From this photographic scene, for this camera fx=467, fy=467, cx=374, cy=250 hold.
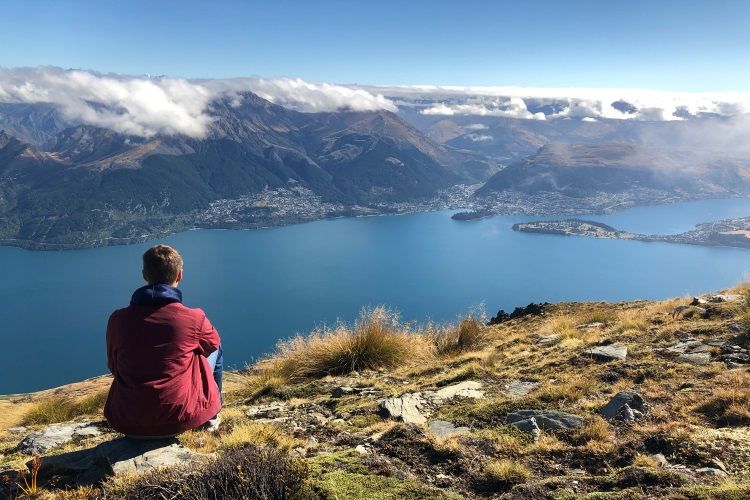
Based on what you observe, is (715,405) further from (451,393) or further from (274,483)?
(274,483)

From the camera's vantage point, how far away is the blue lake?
319 feet

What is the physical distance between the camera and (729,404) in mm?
5164

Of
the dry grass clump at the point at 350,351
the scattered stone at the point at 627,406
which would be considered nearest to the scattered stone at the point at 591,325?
the dry grass clump at the point at 350,351

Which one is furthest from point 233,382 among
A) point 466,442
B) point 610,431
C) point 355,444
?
point 610,431

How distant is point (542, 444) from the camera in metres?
4.68

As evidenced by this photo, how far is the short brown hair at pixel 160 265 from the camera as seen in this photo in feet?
14.3

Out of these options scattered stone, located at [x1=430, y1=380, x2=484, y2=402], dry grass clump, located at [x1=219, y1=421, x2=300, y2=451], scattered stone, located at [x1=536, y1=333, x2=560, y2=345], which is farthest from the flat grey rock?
dry grass clump, located at [x1=219, y1=421, x2=300, y2=451]

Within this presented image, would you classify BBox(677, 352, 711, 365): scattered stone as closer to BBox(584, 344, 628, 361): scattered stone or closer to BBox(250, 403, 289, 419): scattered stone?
BBox(584, 344, 628, 361): scattered stone

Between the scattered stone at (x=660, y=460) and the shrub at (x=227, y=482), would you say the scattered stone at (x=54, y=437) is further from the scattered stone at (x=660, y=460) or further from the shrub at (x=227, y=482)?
the scattered stone at (x=660, y=460)

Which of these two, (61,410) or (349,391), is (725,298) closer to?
(349,391)

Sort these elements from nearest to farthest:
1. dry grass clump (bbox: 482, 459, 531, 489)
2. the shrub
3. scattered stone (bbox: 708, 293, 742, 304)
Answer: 1. the shrub
2. dry grass clump (bbox: 482, 459, 531, 489)
3. scattered stone (bbox: 708, 293, 742, 304)

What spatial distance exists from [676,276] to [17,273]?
221409 millimetres

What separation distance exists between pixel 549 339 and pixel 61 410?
10.0 metres

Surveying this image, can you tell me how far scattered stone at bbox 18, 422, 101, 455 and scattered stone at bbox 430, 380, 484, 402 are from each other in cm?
476
